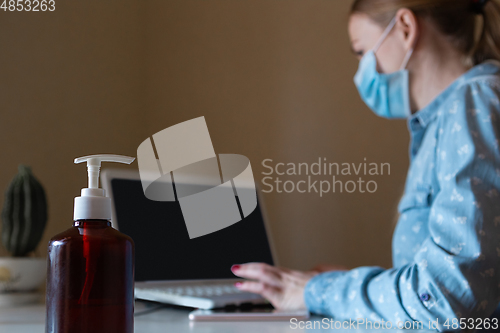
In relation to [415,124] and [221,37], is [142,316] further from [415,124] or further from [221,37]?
[221,37]

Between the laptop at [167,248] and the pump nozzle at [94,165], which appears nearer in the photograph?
the pump nozzle at [94,165]

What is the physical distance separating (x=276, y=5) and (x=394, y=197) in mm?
702

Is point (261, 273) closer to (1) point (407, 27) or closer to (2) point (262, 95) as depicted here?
(1) point (407, 27)

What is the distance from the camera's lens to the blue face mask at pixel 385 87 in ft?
2.82

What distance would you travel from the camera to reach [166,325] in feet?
1.78

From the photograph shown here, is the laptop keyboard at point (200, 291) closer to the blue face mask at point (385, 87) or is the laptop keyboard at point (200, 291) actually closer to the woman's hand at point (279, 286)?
the woman's hand at point (279, 286)

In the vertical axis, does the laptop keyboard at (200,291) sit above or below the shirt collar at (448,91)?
below

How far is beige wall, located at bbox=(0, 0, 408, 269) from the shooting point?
4.13 feet

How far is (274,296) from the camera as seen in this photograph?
718 millimetres

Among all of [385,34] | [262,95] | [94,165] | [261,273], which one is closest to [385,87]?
[385,34]

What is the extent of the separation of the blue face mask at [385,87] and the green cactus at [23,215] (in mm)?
680

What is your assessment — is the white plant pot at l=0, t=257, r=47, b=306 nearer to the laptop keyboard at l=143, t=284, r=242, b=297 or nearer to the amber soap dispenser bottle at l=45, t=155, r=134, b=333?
the laptop keyboard at l=143, t=284, r=242, b=297

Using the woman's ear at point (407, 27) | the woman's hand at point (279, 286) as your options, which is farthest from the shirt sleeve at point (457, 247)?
the woman's ear at point (407, 27)

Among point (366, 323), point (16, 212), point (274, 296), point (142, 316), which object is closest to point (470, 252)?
point (366, 323)
